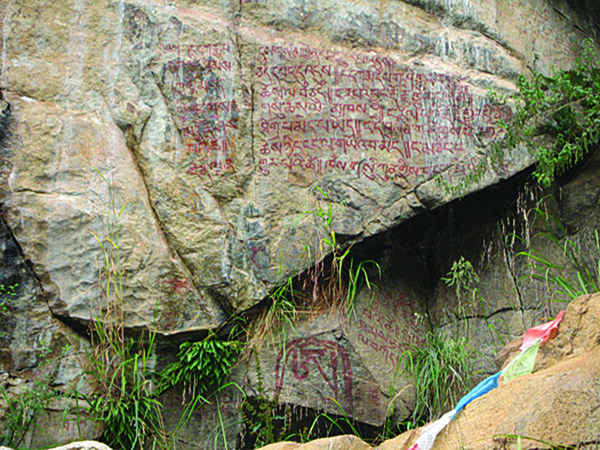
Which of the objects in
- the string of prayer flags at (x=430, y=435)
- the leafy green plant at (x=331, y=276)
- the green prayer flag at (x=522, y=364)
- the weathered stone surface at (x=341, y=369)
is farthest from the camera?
the leafy green plant at (x=331, y=276)

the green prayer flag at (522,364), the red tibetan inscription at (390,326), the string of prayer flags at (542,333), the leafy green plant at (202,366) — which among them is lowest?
the leafy green plant at (202,366)

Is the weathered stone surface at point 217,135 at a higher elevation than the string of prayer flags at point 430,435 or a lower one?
higher

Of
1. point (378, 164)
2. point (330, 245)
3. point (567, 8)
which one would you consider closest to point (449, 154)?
point (378, 164)

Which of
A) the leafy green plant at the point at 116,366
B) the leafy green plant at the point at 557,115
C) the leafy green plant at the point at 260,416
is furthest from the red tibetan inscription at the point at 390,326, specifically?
the leafy green plant at the point at 116,366

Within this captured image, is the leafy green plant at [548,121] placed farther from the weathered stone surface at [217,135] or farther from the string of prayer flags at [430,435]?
the string of prayer flags at [430,435]

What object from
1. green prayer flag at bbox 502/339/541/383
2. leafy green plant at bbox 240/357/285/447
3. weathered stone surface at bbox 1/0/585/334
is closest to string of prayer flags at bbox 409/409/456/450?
green prayer flag at bbox 502/339/541/383

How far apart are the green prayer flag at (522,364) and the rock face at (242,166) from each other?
49.9 inches

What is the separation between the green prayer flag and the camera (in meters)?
2.20

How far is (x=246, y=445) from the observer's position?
3303 millimetres

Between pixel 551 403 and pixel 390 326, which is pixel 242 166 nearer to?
pixel 390 326

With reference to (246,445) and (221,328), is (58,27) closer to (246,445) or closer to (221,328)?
(221,328)

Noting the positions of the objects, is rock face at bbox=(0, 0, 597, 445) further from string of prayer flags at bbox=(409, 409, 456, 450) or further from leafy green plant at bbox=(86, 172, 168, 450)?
string of prayer flags at bbox=(409, 409, 456, 450)

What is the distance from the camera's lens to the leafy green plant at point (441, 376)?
3328 mm

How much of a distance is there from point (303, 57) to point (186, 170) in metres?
1.07
